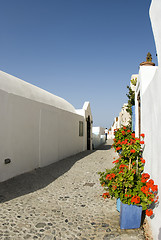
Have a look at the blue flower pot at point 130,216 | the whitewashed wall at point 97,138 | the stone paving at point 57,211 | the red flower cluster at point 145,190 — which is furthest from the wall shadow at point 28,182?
the whitewashed wall at point 97,138

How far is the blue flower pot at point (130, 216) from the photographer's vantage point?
3000 millimetres

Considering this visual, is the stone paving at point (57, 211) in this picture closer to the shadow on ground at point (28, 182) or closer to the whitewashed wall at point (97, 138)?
the shadow on ground at point (28, 182)

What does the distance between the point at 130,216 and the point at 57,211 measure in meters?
1.58

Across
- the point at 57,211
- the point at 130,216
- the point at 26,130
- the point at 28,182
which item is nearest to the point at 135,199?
the point at 130,216

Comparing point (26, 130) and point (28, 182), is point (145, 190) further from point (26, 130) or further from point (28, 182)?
point (26, 130)

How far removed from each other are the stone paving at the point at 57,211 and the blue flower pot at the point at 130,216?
93 millimetres

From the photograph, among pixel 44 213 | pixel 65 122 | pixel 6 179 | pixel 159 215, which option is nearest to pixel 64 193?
pixel 44 213

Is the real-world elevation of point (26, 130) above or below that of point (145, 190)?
above

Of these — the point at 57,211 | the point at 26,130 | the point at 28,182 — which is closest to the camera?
the point at 57,211

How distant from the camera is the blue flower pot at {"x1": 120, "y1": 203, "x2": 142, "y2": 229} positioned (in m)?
3.00

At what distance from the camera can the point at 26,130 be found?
21.7ft

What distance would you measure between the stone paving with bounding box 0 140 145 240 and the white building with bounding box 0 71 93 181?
1.94ft

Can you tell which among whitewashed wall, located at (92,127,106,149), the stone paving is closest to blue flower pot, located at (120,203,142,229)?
the stone paving

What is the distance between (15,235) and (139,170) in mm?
2581
